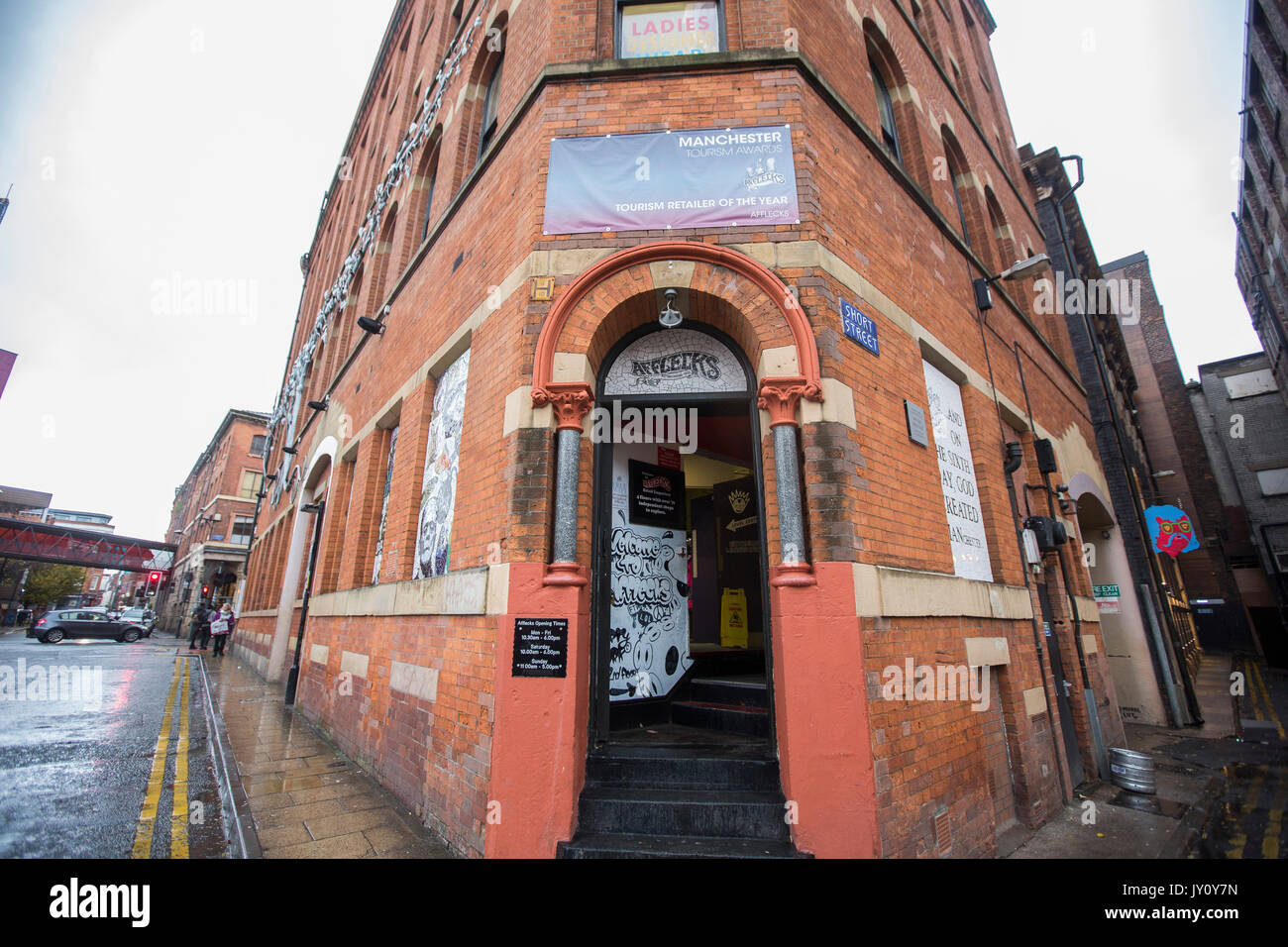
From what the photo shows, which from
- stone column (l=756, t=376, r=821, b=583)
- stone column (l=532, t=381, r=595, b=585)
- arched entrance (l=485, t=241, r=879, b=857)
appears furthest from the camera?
stone column (l=532, t=381, r=595, b=585)

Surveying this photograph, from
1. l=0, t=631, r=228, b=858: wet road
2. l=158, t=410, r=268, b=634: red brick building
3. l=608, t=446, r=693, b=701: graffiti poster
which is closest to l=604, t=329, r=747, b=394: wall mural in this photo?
l=608, t=446, r=693, b=701: graffiti poster

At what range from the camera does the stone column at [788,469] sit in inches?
146

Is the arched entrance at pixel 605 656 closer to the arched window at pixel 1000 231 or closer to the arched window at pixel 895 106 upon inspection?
the arched window at pixel 895 106

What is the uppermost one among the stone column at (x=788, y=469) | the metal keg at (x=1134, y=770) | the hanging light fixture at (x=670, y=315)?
the hanging light fixture at (x=670, y=315)

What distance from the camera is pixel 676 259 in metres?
4.52

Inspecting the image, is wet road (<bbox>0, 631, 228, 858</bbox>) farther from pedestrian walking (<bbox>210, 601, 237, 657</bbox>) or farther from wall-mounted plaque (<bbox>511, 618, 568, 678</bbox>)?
pedestrian walking (<bbox>210, 601, 237, 657</bbox>)

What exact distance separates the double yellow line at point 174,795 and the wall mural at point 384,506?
2.62 m

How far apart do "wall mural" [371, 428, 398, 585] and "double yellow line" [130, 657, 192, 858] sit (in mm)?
2620

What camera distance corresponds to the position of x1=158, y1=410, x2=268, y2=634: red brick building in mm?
34562

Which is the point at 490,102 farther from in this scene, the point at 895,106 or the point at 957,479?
the point at 957,479

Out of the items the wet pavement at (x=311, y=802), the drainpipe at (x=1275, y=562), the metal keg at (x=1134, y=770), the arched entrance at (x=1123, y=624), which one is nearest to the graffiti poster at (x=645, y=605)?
the wet pavement at (x=311, y=802)

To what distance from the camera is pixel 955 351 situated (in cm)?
631

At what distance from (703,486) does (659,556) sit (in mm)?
2794
